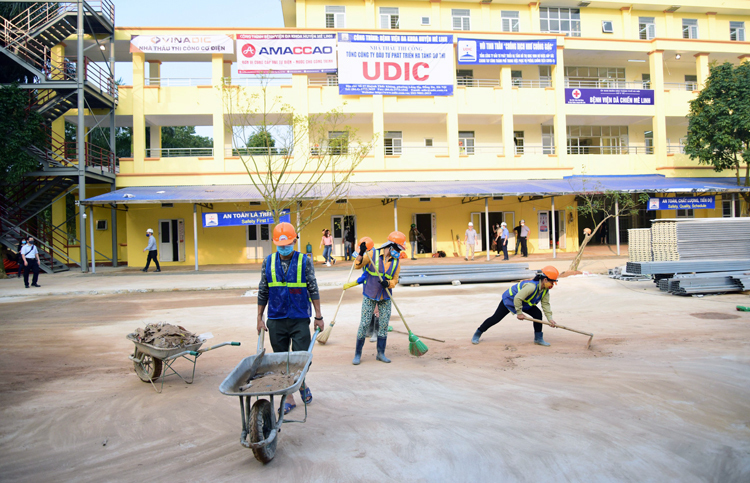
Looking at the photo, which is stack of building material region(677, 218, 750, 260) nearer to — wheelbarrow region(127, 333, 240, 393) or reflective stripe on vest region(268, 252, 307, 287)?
reflective stripe on vest region(268, 252, 307, 287)

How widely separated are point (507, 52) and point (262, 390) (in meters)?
24.5

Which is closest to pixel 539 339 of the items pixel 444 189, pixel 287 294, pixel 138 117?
Result: pixel 287 294

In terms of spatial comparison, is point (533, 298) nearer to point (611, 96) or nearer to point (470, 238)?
point (470, 238)

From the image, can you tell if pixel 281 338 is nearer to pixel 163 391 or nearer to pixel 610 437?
pixel 163 391

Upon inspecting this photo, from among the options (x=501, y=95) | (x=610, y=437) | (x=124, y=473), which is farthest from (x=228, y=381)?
(x=501, y=95)

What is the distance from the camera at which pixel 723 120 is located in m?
22.2

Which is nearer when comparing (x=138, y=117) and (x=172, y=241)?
(x=138, y=117)

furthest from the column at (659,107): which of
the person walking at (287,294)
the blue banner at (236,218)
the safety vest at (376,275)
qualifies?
the person walking at (287,294)

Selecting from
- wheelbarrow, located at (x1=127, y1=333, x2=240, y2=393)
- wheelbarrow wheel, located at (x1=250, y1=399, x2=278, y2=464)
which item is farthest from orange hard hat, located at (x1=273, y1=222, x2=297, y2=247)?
wheelbarrow, located at (x1=127, y1=333, x2=240, y2=393)

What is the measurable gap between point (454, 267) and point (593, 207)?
20.6ft

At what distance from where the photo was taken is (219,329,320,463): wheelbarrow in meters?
3.56

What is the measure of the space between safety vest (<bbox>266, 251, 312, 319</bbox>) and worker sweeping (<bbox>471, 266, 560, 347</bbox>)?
3.45m

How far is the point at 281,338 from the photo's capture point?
15.6ft

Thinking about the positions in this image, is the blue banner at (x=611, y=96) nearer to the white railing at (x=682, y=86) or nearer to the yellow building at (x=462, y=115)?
the yellow building at (x=462, y=115)
